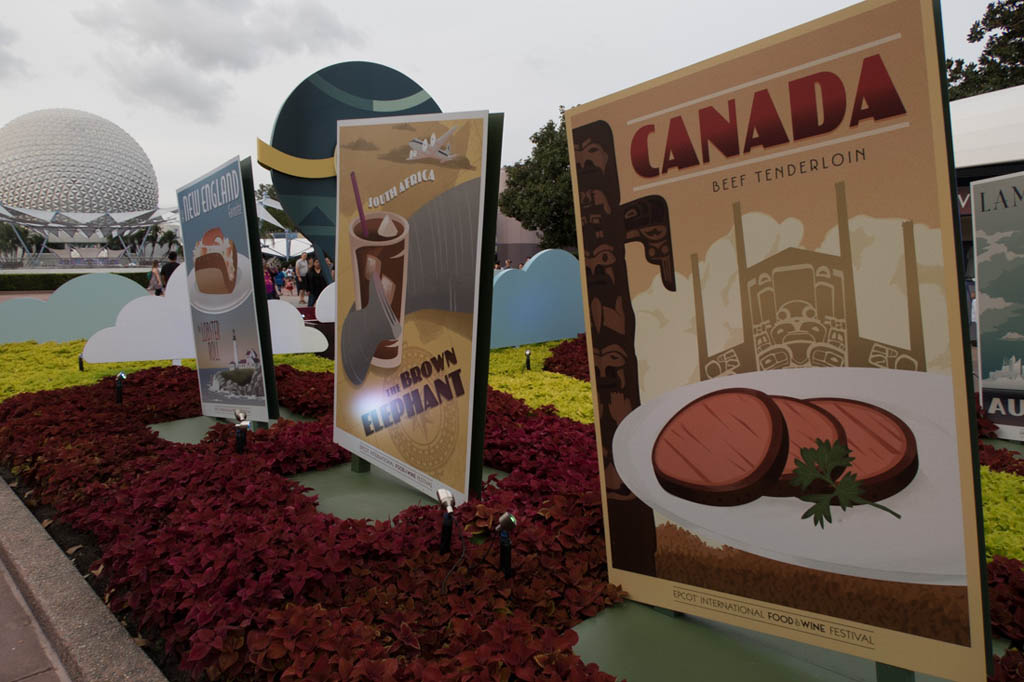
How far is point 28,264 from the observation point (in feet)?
185

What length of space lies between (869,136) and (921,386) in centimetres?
81

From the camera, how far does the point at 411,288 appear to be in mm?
4008

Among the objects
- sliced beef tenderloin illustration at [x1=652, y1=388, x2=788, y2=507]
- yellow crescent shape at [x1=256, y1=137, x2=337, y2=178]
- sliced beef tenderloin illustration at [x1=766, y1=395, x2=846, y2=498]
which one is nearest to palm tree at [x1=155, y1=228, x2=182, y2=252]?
yellow crescent shape at [x1=256, y1=137, x2=337, y2=178]

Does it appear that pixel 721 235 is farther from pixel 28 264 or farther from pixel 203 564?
pixel 28 264

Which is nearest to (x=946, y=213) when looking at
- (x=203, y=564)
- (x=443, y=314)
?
(x=443, y=314)

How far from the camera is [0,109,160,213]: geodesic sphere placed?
158 feet

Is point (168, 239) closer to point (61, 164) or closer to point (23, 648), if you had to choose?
point (61, 164)

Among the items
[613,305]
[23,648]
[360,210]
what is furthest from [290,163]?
[613,305]

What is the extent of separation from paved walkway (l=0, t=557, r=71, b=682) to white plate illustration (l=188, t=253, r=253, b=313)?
9.55 ft

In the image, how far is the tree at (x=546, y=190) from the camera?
30672 mm

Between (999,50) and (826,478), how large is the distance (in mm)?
28461

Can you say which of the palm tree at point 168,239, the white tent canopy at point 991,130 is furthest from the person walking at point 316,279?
the palm tree at point 168,239

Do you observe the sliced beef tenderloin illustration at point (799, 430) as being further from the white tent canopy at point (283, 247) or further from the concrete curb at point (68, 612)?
the white tent canopy at point (283, 247)

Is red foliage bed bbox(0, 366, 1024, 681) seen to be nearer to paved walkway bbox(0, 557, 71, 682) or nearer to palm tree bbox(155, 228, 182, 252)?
paved walkway bbox(0, 557, 71, 682)
